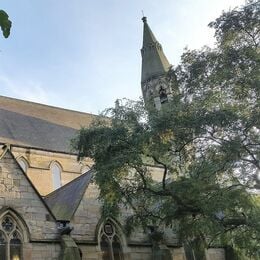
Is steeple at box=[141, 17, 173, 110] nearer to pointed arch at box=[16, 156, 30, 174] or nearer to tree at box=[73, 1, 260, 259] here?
pointed arch at box=[16, 156, 30, 174]

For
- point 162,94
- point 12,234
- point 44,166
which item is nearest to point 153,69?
point 162,94

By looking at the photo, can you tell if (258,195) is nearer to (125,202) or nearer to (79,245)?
(125,202)

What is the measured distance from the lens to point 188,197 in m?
12.8

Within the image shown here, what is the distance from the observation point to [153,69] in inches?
1361

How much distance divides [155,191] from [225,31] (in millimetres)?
5861

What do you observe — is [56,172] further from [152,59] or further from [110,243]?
[152,59]

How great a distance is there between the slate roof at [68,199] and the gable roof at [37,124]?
24.6 feet

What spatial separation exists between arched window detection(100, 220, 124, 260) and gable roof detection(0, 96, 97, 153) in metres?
9.93

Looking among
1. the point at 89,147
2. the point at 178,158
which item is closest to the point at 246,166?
the point at 178,158

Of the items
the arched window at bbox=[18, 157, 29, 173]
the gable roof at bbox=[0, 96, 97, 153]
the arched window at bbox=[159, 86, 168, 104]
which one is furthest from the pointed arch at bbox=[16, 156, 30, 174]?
the arched window at bbox=[159, 86, 168, 104]

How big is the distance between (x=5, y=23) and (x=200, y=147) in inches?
456

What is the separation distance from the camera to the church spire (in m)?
34.4

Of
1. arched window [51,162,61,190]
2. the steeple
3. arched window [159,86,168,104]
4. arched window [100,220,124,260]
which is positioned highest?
the steeple

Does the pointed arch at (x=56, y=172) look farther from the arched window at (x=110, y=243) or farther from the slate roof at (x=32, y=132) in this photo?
Answer: the arched window at (x=110, y=243)
